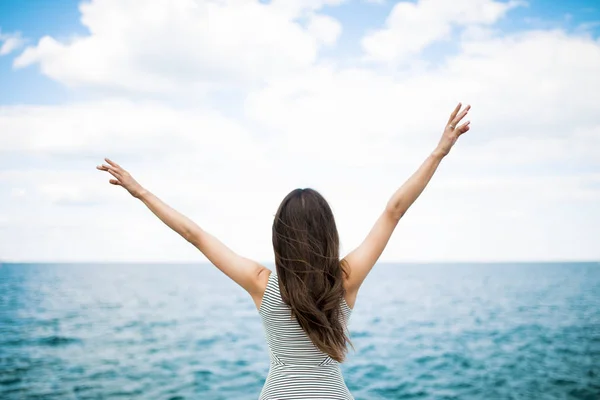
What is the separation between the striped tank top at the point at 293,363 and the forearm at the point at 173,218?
0.48m

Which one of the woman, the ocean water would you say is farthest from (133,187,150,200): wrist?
the ocean water

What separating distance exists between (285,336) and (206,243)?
604 millimetres

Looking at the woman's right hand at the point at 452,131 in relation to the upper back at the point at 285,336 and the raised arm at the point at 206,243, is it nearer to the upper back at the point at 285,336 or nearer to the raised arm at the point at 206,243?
the upper back at the point at 285,336

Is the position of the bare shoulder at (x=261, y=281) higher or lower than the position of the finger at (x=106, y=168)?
lower

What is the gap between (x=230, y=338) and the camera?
23359 mm

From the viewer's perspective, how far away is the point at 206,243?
8.38 ft

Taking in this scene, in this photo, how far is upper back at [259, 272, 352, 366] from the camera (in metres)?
2.40

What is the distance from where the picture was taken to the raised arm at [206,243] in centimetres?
248

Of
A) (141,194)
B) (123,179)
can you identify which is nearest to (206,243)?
(141,194)

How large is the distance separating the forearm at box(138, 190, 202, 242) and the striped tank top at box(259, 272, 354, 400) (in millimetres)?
479

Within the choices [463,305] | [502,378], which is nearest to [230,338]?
[502,378]

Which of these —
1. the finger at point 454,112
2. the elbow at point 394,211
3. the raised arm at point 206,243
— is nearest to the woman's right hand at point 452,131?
the finger at point 454,112

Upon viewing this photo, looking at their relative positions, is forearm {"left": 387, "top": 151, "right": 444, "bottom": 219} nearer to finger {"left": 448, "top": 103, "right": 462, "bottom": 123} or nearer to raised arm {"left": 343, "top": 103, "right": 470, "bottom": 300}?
raised arm {"left": 343, "top": 103, "right": 470, "bottom": 300}

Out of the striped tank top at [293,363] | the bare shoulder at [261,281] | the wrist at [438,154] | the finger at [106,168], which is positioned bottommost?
the striped tank top at [293,363]
